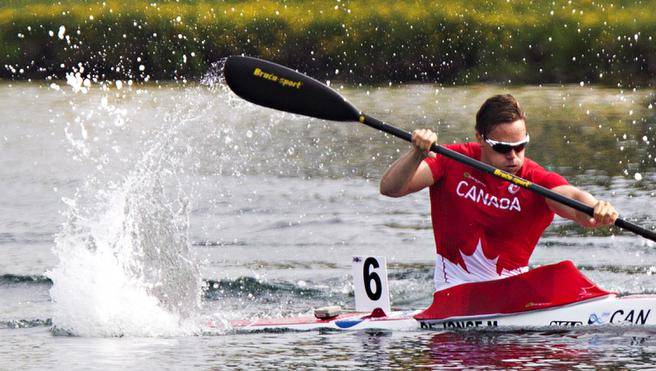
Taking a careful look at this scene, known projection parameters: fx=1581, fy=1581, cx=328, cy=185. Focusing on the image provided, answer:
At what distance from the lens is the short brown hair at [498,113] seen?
9.44 m

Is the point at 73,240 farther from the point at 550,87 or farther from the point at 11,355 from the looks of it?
the point at 550,87

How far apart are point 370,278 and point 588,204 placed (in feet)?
5.31

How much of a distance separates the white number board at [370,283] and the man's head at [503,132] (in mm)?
1101

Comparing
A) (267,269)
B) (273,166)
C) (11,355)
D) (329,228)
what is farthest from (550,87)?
(11,355)

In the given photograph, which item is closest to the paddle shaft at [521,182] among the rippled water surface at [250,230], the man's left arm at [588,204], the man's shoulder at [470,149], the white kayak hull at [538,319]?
the man's left arm at [588,204]

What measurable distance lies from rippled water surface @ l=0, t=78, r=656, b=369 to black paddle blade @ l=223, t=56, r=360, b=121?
1206mm

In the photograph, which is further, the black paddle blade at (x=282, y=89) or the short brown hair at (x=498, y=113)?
the black paddle blade at (x=282, y=89)

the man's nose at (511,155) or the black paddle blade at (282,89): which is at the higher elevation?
the black paddle blade at (282,89)

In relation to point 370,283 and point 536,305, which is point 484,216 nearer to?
point 536,305

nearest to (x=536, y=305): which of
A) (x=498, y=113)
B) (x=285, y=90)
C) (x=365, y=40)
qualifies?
(x=498, y=113)

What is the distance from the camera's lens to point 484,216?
31.7 feet

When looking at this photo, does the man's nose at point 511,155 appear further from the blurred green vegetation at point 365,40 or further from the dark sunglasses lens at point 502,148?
the blurred green vegetation at point 365,40

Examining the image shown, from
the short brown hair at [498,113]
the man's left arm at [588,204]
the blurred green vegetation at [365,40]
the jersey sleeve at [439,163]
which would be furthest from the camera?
the blurred green vegetation at [365,40]

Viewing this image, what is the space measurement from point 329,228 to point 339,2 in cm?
2266
